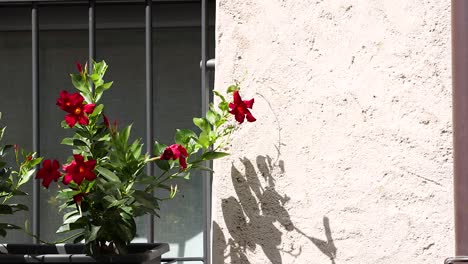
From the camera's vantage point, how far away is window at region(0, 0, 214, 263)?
309 cm

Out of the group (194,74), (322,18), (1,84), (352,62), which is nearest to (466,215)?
(352,62)

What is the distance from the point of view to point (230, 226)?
2.42 m

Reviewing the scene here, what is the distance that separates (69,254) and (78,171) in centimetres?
24

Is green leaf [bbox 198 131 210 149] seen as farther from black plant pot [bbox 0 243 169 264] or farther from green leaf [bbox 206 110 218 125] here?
black plant pot [bbox 0 243 169 264]

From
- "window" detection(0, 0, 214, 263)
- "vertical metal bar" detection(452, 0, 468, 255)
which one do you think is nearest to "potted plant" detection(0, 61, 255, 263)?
"vertical metal bar" detection(452, 0, 468, 255)

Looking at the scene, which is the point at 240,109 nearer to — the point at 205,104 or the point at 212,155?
the point at 212,155

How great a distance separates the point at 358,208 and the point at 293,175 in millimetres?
195

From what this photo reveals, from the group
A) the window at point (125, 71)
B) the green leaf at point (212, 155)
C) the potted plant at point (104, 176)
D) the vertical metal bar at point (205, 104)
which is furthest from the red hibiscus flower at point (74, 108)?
the window at point (125, 71)

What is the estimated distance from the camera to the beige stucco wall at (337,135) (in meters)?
2.35

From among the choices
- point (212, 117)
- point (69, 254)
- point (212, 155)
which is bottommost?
point (69, 254)

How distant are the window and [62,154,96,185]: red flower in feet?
2.92

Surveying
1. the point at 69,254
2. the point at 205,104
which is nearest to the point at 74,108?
the point at 69,254

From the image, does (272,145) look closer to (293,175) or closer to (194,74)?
(293,175)

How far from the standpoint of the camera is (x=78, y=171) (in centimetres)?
215
